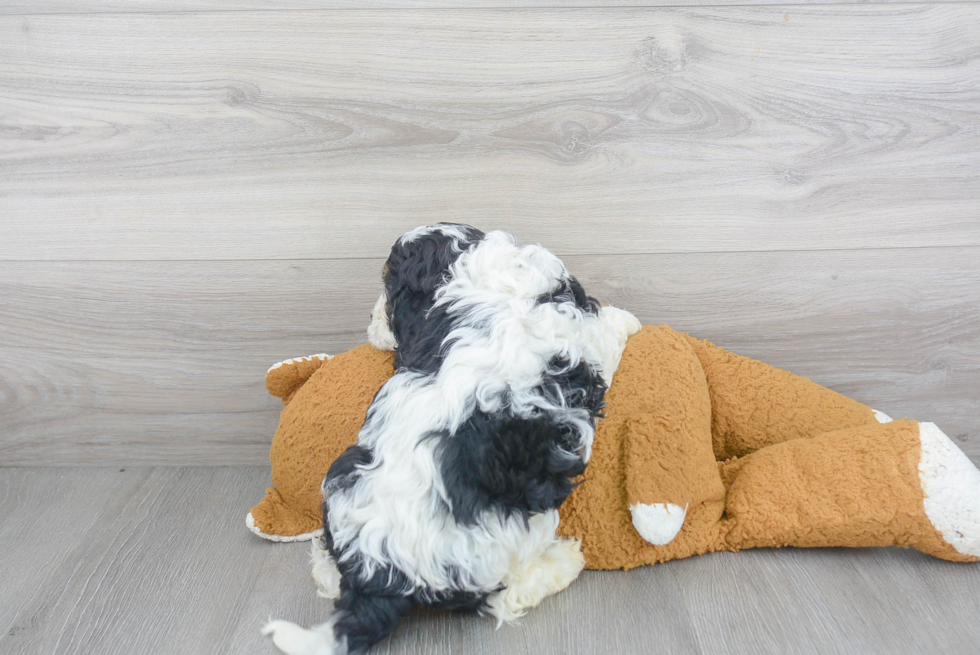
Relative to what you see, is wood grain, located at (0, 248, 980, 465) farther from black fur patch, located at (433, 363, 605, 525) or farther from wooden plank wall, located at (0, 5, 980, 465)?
black fur patch, located at (433, 363, 605, 525)

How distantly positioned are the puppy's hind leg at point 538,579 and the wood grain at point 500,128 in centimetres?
59

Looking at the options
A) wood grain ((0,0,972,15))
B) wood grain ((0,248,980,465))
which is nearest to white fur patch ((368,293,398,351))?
wood grain ((0,248,980,465))

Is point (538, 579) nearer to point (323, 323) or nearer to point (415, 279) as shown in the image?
point (415, 279)

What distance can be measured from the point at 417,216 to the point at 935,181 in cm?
102

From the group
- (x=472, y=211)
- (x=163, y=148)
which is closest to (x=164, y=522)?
(x=163, y=148)

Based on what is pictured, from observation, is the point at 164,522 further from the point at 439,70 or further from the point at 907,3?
the point at 907,3

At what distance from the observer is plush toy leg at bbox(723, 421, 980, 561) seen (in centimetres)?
101

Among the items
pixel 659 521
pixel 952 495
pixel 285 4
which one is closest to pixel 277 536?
pixel 659 521

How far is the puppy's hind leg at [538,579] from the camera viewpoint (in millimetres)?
980

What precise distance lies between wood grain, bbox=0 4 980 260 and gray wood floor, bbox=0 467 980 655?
0.59 m

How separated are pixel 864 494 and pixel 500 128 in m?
0.89

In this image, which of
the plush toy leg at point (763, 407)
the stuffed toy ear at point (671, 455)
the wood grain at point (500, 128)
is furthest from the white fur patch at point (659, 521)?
the wood grain at point (500, 128)

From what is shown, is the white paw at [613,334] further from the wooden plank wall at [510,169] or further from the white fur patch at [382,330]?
the white fur patch at [382,330]

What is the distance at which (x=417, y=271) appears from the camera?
1013 millimetres
